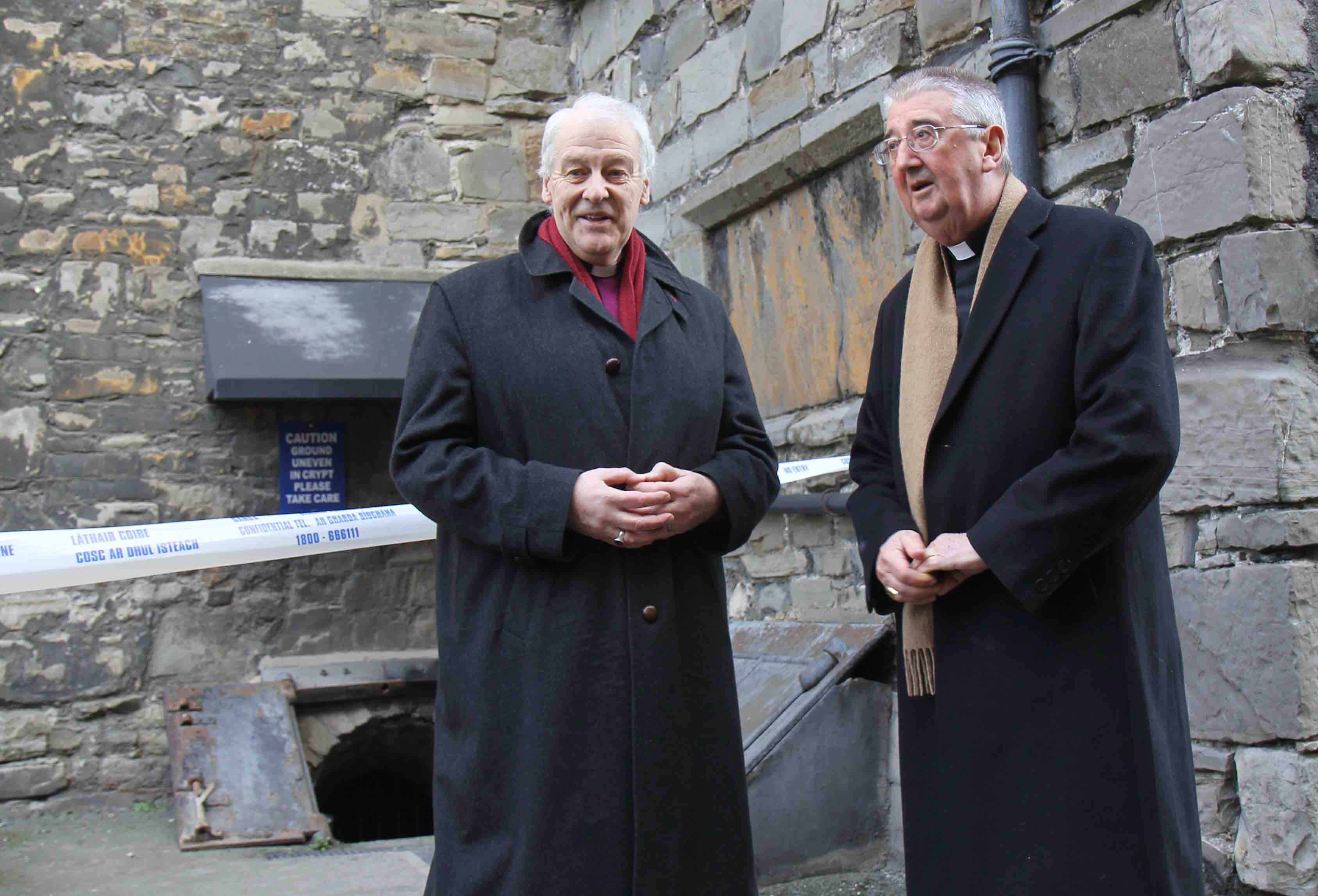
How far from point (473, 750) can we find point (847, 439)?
7.72 feet

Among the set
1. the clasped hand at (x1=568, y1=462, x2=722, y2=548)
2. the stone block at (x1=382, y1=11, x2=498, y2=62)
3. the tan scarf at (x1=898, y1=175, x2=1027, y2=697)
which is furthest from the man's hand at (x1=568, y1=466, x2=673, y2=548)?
the stone block at (x1=382, y1=11, x2=498, y2=62)

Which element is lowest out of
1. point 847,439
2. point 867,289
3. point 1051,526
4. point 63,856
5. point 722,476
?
point 63,856

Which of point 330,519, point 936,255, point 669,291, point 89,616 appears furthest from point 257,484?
point 936,255

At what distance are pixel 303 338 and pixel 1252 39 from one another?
389cm

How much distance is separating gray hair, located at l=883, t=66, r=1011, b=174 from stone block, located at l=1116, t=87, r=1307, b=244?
2.51 ft

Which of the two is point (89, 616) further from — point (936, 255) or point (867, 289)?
point (936, 255)

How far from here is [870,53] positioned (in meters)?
3.98

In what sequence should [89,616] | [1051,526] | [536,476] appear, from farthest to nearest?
1. [89,616]
2. [536,476]
3. [1051,526]

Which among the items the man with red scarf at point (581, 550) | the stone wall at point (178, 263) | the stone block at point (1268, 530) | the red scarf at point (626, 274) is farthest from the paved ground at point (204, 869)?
the red scarf at point (626, 274)

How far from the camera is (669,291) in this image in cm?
231

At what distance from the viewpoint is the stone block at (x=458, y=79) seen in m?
6.03

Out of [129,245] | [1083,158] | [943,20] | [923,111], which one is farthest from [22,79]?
[923,111]

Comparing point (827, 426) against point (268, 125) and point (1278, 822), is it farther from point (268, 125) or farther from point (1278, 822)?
point (268, 125)

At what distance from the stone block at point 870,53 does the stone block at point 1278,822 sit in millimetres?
2257
